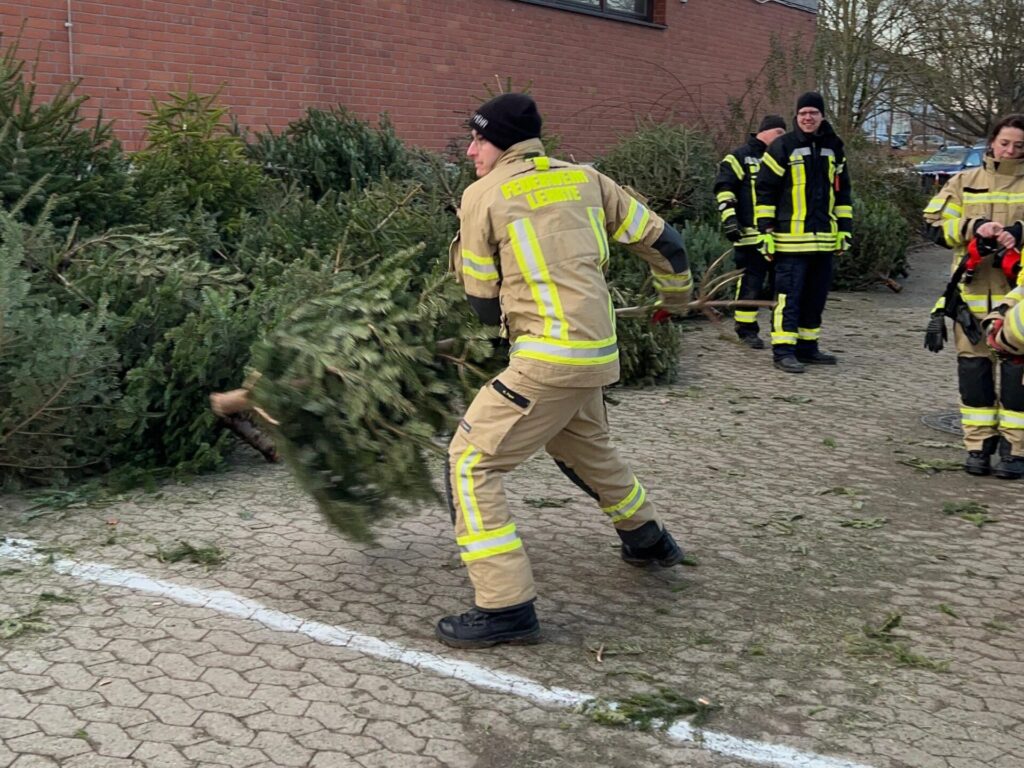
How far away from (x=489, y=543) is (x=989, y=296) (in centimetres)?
387

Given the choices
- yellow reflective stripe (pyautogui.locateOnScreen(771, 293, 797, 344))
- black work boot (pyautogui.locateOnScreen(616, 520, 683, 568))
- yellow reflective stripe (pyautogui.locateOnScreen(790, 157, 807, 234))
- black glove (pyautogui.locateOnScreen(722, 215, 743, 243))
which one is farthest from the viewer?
black glove (pyautogui.locateOnScreen(722, 215, 743, 243))

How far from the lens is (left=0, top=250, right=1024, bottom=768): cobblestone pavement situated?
340cm

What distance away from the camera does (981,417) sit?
6.35 m

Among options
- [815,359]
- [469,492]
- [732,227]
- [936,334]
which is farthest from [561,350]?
[732,227]

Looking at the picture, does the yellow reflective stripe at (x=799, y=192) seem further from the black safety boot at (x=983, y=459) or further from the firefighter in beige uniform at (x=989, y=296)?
the black safety boot at (x=983, y=459)

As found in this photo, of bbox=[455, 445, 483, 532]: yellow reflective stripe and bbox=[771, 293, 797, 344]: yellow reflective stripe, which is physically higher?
bbox=[455, 445, 483, 532]: yellow reflective stripe

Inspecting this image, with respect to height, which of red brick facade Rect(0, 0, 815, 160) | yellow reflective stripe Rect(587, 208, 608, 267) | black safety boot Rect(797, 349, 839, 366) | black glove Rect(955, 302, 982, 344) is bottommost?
black safety boot Rect(797, 349, 839, 366)

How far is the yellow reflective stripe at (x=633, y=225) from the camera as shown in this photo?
4250 millimetres

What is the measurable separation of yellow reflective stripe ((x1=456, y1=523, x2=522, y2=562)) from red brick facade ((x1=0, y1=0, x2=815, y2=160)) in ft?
23.0

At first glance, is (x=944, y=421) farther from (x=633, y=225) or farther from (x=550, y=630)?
(x=550, y=630)

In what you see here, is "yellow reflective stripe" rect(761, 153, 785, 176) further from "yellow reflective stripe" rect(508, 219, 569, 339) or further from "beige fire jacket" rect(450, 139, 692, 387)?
"yellow reflective stripe" rect(508, 219, 569, 339)

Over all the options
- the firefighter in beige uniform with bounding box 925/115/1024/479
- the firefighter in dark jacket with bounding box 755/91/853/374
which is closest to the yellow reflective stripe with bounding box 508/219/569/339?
the firefighter in beige uniform with bounding box 925/115/1024/479

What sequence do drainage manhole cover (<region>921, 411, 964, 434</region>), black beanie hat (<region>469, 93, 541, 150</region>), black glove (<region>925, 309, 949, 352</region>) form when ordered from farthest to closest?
drainage manhole cover (<region>921, 411, 964, 434</region>) → black glove (<region>925, 309, 949, 352</region>) → black beanie hat (<region>469, 93, 541, 150</region>)

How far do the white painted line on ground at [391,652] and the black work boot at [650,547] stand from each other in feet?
3.35
